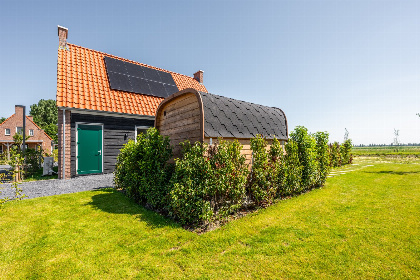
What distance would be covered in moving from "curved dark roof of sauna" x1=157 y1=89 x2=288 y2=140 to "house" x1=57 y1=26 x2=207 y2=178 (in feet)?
18.5

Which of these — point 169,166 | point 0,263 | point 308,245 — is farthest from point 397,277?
point 0,263

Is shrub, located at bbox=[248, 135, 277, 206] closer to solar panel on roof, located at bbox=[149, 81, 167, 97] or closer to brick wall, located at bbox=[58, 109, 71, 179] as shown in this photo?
brick wall, located at bbox=[58, 109, 71, 179]

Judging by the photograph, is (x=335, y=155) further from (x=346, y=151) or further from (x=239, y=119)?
(x=239, y=119)

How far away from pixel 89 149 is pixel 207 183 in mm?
8876

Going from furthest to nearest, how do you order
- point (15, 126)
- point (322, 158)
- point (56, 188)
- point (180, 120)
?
point (15, 126)
point (322, 158)
point (56, 188)
point (180, 120)

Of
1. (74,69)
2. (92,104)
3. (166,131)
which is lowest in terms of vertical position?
(166,131)

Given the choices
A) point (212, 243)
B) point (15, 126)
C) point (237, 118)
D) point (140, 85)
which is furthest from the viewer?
point (15, 126)

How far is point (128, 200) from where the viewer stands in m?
6.16

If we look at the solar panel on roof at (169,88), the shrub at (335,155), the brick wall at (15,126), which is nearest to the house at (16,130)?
the brick wall at (15,126)

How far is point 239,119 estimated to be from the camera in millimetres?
6430

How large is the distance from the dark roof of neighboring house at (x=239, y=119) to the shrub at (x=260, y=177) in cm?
69

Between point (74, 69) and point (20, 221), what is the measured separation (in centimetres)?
964

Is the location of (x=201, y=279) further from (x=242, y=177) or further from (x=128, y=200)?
(x=128, y=200)

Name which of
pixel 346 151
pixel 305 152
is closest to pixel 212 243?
pixel 305 152
